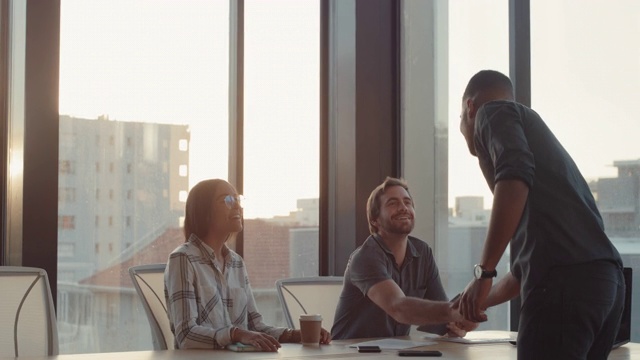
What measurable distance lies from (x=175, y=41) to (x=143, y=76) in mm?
299

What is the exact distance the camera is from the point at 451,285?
5047 millimetres

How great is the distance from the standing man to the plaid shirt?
1.18 metres

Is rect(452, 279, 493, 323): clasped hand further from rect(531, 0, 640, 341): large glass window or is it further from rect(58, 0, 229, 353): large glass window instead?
rect(58, 0, 229, 353): large glass window

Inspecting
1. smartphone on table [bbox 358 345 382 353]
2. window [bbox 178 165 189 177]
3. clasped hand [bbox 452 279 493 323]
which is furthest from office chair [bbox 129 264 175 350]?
clasped hand [bbox 452 279 493 323]

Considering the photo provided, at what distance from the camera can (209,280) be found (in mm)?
3318

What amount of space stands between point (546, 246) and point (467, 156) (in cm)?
300

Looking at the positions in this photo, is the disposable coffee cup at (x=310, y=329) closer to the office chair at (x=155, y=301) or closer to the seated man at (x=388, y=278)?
the seated man at (x=388, y=278)

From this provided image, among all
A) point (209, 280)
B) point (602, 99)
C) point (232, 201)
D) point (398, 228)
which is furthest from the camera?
point (602, 99)

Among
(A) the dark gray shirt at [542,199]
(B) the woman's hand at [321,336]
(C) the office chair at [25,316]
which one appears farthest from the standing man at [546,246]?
(C) the office chair at [25,316]

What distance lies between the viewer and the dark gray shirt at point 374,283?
3619 millimetres

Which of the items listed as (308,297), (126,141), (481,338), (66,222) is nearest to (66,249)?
(66,222)

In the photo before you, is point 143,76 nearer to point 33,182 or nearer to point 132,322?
point 33,182

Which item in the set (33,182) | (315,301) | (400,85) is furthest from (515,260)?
(400,85)

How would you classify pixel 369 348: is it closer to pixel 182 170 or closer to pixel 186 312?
pixel 186 312
